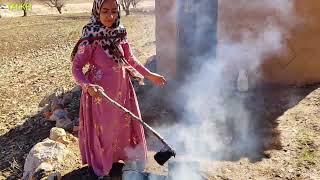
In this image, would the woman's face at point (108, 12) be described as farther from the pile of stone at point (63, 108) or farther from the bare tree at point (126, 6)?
the bare tree at point (126, 6)

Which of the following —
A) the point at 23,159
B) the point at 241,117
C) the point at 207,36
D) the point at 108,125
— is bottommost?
the point at 23,159

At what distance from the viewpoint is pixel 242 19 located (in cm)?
597

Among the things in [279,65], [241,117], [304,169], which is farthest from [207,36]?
[304,169]

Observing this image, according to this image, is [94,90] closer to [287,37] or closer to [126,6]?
[287,37]

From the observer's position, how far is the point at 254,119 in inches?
207

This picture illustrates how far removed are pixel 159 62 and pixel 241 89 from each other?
141cm

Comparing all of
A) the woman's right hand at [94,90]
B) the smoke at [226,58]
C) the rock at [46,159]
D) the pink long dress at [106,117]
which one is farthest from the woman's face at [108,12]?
the smoke at [226,58]

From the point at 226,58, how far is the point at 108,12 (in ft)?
10.8

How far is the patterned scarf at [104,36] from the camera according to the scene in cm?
320

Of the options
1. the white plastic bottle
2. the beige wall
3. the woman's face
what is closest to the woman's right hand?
the woman's face

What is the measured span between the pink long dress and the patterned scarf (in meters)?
0.04

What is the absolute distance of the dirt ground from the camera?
4.07 meters

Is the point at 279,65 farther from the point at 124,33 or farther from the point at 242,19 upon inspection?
the point at 124,33

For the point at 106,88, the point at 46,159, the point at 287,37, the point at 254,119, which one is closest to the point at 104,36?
the point at 106,88
